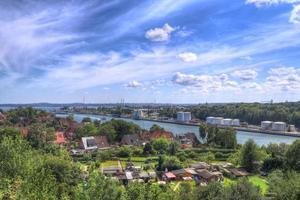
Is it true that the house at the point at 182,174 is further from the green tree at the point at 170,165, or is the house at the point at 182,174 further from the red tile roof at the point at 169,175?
the green tree at the point at 170,165

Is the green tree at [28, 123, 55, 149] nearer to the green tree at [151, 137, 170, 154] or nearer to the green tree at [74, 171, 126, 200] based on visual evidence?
the green tree at [151, 137, 170, 154]

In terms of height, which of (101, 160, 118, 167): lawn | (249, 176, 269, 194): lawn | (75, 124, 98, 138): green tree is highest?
(75, 124, 98, 138): green tree

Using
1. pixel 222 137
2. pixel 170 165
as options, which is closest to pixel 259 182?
pixel 170 165

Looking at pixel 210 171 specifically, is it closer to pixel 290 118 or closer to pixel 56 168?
pixel 56 168

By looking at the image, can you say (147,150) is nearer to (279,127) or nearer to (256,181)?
(256,181)

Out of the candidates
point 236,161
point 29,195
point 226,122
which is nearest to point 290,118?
point 226,122

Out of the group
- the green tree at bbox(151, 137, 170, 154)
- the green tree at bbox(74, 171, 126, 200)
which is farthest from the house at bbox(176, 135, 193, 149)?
the green tree at bbox(74, 171, 126, 200)
